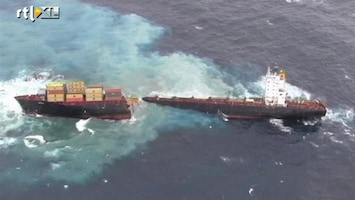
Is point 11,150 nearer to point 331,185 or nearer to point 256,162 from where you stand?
point 256,162

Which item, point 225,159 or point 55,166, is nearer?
point 55,166

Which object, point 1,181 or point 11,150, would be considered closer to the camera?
point 1,181

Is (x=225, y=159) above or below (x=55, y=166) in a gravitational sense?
above

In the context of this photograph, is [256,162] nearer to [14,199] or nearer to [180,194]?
[180,194]

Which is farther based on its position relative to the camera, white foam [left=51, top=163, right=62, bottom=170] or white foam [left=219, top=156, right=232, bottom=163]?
white foam [left=219, top=156, right=232, bottom=163]

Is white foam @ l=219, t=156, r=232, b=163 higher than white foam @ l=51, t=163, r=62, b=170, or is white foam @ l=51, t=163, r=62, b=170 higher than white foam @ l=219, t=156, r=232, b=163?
white foam @ l=219, t=156, r=232, b=163

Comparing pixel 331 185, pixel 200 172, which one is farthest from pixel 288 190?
pixel 200 172

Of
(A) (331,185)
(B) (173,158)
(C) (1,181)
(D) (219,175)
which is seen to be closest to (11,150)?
(C) (1,181)

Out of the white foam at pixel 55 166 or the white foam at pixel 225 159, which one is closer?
the white foam at pixel 55 166

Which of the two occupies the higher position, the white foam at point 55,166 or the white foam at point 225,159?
the white foam at point 225,159
